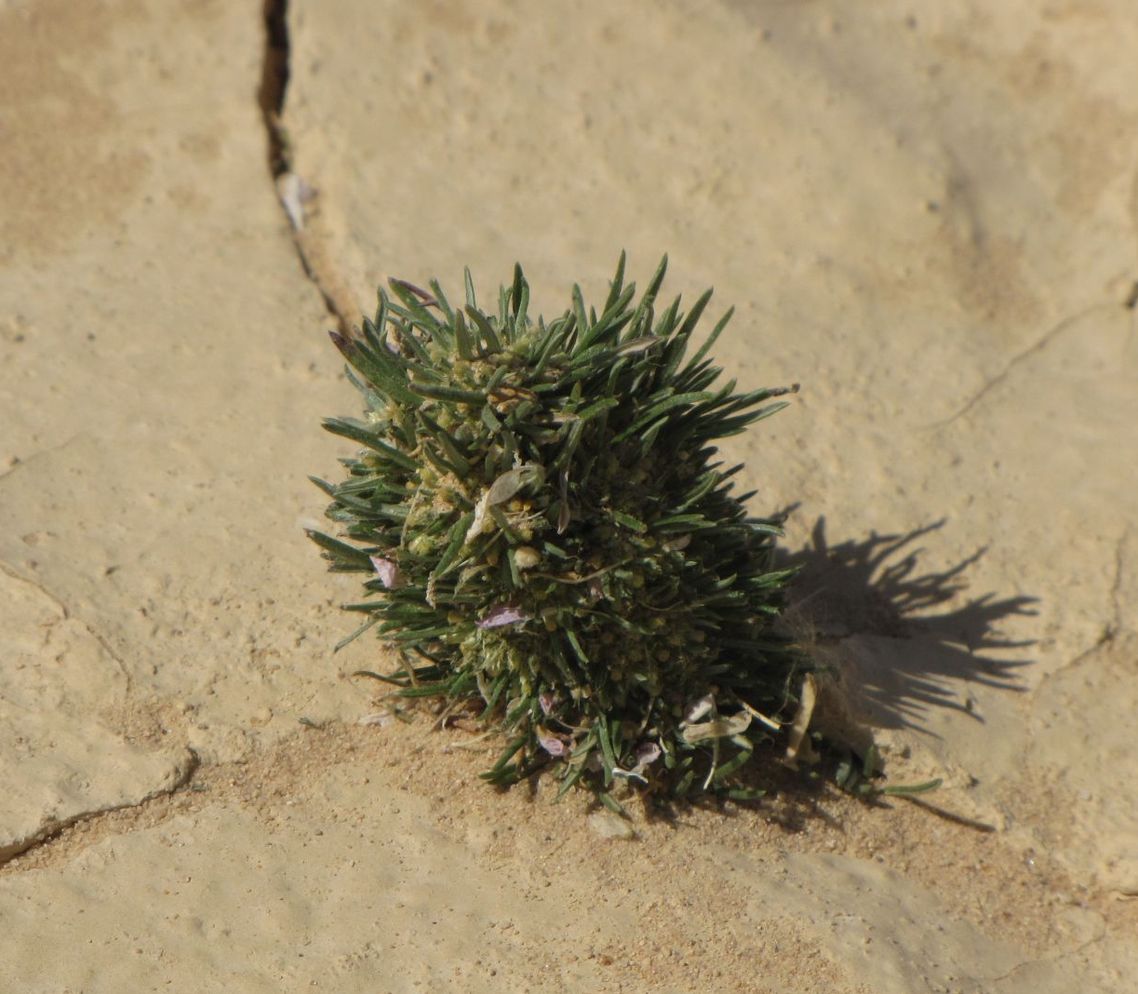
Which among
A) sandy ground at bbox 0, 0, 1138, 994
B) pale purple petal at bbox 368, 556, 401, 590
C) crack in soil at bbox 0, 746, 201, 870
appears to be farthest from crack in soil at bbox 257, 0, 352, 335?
crack in soil at bbox 0, 746, 201, 870

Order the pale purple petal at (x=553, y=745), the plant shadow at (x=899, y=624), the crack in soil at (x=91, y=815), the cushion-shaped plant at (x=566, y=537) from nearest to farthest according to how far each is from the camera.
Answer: the cushion-shaped plant at (x=566, y=537), the crack in soil at (x=91, y=815), the pale purple petal at (x=553, y=745), the plant shadow at (x=899, y=624)

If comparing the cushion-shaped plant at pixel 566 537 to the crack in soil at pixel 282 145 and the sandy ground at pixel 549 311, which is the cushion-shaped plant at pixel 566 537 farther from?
the crack in soil at pixel 282 145

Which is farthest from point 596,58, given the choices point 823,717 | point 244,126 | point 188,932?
point 188,932

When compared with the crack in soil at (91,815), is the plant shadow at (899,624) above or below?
above

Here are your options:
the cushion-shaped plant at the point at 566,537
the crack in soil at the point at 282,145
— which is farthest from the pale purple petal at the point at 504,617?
the crack in soil at the point at 282,145

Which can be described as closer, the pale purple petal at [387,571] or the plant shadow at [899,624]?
the pale purple petal at [387,571]

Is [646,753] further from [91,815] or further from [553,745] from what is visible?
[91,815]

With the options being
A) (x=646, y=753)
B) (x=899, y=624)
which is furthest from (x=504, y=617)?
(x=899, y=624)

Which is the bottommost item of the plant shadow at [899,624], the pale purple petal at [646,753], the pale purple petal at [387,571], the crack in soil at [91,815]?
the crack in soil at [91,815]
